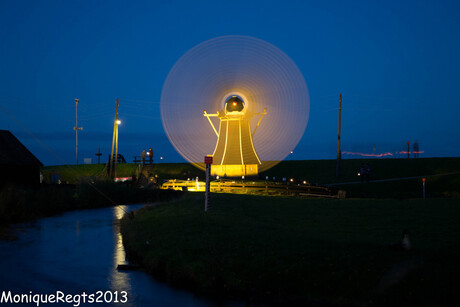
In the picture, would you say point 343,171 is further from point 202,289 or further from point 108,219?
point 202,289

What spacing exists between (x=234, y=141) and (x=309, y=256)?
4127cm

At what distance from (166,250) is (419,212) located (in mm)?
12478

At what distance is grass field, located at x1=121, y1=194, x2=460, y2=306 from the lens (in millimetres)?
9638

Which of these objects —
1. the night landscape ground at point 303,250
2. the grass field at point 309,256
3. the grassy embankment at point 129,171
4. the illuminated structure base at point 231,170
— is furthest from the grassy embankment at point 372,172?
the grass field at point 309,256

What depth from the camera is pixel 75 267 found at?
47.8ft

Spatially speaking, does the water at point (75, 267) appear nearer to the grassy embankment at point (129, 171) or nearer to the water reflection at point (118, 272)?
the water reflection at point (118, 272)

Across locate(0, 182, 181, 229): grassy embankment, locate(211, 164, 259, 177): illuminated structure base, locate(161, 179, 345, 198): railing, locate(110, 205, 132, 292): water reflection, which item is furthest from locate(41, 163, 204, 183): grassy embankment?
locate(110, 205, 132, 292): water reflection

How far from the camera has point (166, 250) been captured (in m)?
14.3

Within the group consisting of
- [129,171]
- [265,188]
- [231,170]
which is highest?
[231,170]

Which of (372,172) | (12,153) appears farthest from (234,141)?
(12,153)

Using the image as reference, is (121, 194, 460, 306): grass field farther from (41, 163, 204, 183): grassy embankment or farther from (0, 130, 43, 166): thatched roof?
(41, 163, 204, 183): grassy embankment

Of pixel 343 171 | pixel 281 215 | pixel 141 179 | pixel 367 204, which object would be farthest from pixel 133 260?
pixel 343 171

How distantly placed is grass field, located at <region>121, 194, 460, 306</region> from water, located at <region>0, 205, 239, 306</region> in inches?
27.3

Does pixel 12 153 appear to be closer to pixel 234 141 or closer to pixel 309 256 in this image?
pixel 234 141
